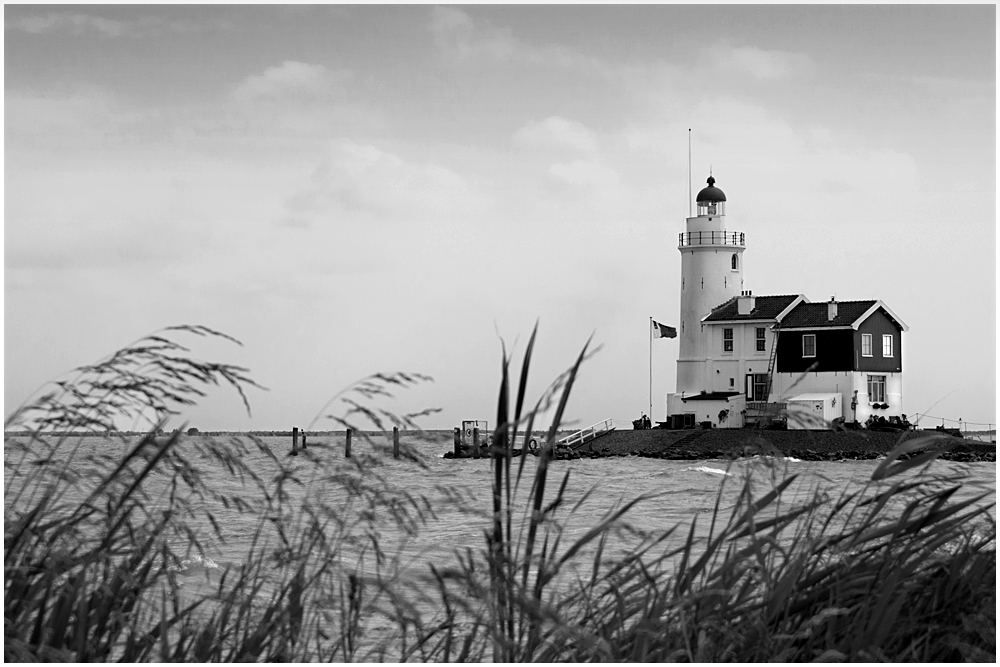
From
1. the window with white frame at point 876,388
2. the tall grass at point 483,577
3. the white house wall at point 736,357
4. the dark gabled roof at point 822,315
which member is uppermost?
the dark gabled roof at point 822,315

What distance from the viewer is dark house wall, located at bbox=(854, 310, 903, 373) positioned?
43.4 meters

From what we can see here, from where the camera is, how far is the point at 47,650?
7.59 feet

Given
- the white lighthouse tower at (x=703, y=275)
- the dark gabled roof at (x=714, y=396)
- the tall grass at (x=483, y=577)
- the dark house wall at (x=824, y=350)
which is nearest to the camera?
the tall grass at (x=483, y=577)

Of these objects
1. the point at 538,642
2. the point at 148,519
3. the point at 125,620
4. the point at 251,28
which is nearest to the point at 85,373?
the point at 148,519

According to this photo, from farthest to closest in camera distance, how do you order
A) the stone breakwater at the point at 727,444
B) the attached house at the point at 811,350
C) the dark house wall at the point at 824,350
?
the attached house at the point at 811,350, the dark house wall at the point at 824,350, the stone breakwater at the point at 727,444

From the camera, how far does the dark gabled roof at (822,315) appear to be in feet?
143

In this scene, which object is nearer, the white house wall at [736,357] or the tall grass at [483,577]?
the tall grass at [483,577]

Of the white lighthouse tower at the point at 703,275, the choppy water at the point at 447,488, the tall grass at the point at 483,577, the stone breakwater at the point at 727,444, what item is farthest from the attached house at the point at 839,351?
the tall grass at the point at 483,577

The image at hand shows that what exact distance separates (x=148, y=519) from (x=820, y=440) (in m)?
43.1

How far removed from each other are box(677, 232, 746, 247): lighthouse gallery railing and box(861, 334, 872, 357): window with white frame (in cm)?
652

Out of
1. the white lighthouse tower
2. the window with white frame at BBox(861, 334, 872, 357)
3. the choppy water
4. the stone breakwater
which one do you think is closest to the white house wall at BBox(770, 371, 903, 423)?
the window with white frame at BBox(861, 334, 872, 357)

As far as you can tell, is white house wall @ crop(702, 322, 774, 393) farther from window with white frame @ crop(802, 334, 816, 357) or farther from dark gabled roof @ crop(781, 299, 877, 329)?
window with white frame @ crop(802, 334, 816, 357)

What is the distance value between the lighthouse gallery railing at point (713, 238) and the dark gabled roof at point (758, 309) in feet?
8.12

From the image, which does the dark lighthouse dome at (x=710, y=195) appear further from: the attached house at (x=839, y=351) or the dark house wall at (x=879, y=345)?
the dark house wall at (x=879, y=345)
